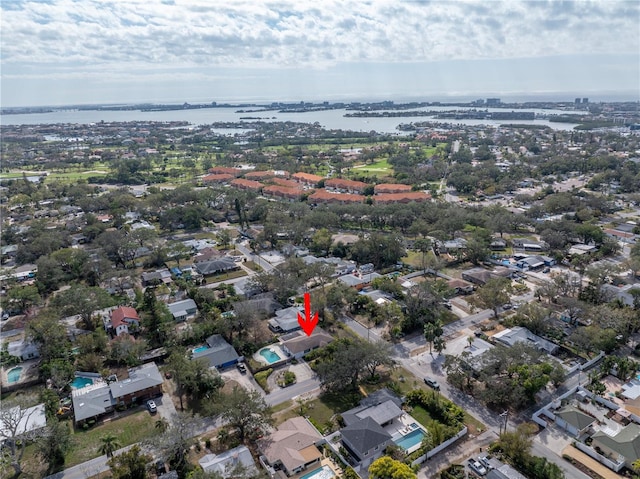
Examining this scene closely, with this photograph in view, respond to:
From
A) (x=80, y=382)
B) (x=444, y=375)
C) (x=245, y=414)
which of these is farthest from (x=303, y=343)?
(x=80, y=382)

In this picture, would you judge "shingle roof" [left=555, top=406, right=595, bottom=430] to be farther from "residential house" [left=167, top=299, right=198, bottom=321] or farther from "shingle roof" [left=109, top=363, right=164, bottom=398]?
"residential house" [left=167, top=299, right=198, bottom=321]

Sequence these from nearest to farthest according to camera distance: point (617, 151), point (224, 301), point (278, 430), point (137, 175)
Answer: point (278, 430), point (224, 301), point (137, 175), point (617, 151)

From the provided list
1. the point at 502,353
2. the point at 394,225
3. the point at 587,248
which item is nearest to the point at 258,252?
Answer: the point at 394,225

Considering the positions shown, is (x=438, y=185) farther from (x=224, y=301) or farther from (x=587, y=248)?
(x=224, y=301)

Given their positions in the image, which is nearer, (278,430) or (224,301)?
(278,430)

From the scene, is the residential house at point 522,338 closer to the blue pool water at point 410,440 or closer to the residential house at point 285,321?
the blue pool water at point 410,440

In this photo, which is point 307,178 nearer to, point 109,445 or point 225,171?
point 225,171

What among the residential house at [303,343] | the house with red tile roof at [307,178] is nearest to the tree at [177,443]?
the residential house at [303,343]
